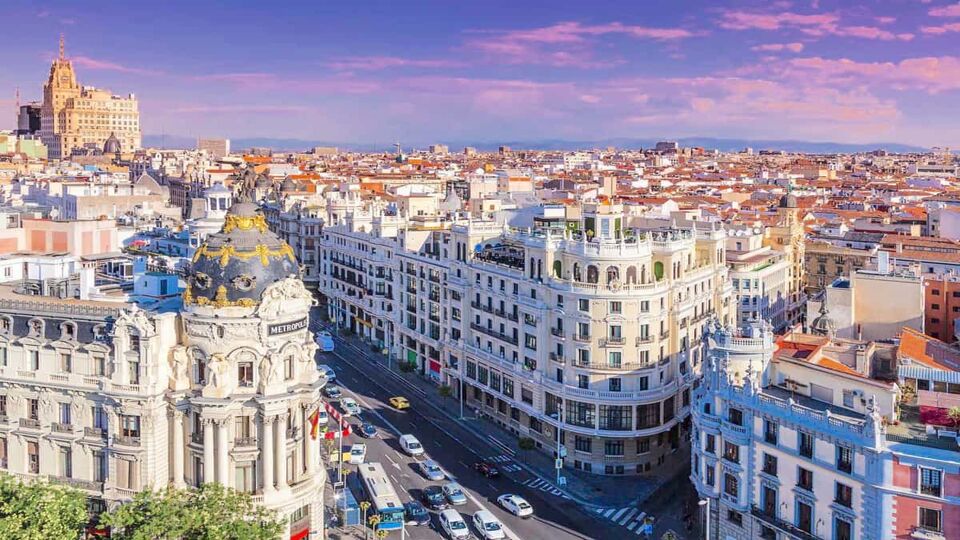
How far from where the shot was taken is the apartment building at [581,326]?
96750mm

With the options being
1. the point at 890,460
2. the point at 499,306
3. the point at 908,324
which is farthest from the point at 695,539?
the point at 499,306

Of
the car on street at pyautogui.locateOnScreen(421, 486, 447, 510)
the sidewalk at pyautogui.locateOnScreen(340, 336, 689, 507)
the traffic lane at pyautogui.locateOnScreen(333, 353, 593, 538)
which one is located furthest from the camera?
the sidewalk at pyautogui.locateOnScreen(340, 336, 689, 507)

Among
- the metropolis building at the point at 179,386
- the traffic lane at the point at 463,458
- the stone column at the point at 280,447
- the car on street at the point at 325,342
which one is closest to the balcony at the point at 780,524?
the traffic lane at the point at 463,458

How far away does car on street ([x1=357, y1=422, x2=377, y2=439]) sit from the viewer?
104938mm

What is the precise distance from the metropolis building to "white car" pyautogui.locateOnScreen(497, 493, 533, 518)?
2036 centimetres

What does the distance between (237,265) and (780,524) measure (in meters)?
45.9

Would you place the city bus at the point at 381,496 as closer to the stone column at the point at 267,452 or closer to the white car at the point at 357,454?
the white car at the point at 357,454

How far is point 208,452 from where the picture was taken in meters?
70.4

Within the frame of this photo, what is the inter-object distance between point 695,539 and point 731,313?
153 feet

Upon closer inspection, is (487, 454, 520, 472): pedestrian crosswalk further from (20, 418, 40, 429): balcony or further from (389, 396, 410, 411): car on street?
(20, 418, 40, 429): balcony

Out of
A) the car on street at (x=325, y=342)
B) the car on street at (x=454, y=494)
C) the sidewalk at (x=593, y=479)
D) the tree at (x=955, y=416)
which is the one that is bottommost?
the sidewalk at (x=593, y=479)

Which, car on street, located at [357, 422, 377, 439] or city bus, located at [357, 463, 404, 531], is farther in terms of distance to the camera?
car on street, located at [357, 422, 377, 439]

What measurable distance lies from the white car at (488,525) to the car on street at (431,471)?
10862mm

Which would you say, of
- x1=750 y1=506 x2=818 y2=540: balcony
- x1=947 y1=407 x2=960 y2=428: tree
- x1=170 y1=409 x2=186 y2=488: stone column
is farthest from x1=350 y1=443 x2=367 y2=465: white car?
x1=947 y1=407 x2=960 y2=428: tree
